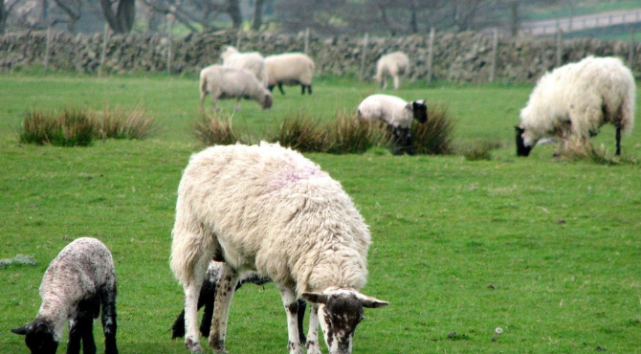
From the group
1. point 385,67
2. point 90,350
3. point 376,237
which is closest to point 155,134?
point 376,237

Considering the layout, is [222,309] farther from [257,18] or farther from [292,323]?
[257,18]

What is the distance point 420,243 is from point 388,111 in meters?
7.46

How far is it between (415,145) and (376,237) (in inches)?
257

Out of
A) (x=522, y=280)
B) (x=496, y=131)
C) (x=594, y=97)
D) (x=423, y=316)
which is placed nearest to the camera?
(x=423, y=316)

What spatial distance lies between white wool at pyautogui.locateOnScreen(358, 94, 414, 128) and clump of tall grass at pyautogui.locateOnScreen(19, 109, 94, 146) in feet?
17.8

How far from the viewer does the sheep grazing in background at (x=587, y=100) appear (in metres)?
16.0

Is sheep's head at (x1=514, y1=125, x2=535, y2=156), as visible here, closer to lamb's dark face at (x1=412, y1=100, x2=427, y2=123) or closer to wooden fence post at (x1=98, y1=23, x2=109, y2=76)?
lamb's dark face at (x1=412, y1=100, x2=427, y2=123)

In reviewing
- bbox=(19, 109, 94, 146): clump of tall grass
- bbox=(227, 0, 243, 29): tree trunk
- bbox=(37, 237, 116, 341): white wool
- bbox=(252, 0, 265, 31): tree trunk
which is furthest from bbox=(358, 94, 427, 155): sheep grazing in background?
bbox=(227, 0, 243, 29): tree trunk

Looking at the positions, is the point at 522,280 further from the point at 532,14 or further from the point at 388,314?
the point at 532,14

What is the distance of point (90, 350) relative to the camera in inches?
253

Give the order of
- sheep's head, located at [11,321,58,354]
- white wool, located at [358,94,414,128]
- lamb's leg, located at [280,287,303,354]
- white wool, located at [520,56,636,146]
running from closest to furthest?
sheep's head, located at [11,321,58,354]
lamb's leg, located at [280,287,303,354]
white wool, located at [520,56,636,146]
white wool, located at [358,94,414,128]

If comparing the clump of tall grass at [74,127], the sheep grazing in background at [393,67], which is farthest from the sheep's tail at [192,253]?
the sheep grazing in background at [393,67]

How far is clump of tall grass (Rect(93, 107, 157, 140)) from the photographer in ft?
52.9

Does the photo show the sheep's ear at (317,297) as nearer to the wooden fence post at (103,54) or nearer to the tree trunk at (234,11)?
the wooden fence post at (103,54)
